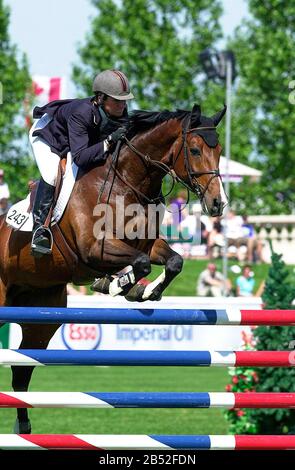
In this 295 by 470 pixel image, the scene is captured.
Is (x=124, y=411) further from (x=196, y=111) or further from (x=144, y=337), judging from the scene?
(x=196, y=111)

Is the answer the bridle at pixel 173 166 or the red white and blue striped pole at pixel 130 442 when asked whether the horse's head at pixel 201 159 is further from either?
the red white and blue striped pole at pixel 130 442

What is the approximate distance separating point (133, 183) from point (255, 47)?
3196cm

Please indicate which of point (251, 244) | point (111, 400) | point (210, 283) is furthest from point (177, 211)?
point (251, 244)

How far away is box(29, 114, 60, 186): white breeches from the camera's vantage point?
725 cm

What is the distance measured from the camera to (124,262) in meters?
6.72

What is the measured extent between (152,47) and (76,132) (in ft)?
98.8

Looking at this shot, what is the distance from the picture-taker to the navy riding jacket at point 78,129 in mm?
7047

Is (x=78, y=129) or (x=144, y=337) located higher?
(x=144, y=337)

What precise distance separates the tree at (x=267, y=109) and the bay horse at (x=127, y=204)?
28420mm

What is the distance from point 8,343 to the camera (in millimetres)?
14906

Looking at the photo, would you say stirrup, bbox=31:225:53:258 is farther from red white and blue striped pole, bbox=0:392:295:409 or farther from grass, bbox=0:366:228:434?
grass, bbox=0:366:228:434

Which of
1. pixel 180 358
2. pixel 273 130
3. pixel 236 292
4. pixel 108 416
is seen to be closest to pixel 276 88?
pixel 273 130

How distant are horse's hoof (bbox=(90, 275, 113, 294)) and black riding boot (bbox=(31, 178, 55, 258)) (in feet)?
1.34
